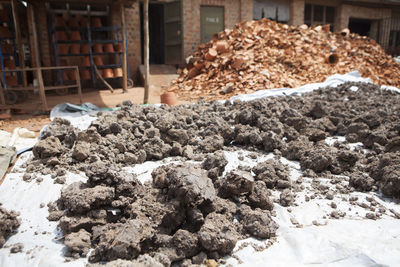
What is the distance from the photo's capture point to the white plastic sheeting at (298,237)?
1989 millimetres

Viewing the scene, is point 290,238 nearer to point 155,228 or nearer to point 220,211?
point 220,211

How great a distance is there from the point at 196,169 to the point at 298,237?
945 mm

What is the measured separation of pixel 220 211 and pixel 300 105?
3.66 meters

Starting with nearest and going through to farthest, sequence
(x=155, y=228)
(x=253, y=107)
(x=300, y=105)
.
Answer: (x=155, y=228) → (x=253, y=107) → (x=300, y=105)

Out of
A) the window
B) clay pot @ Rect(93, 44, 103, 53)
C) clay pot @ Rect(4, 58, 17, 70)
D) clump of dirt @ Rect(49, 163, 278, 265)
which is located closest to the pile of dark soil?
clump of dirt @ Rect(49, 163, 278, 265)

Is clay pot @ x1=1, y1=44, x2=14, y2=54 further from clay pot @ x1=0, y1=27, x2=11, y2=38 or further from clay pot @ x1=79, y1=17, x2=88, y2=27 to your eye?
clay pot @ x1=79, y1=17, x2=88, y2=27

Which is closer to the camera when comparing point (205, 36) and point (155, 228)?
point (155, 228)

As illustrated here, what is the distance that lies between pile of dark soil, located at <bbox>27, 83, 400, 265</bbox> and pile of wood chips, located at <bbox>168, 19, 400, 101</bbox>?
10.6ft

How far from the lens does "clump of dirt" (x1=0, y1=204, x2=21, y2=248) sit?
7.27 ft

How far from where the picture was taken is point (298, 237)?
2.19 m

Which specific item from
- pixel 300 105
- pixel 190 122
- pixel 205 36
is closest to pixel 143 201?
pixel 190 122

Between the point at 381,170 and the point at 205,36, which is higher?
the point at 205,36

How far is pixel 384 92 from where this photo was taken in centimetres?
702

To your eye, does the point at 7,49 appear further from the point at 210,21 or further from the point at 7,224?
the point at 7,224
